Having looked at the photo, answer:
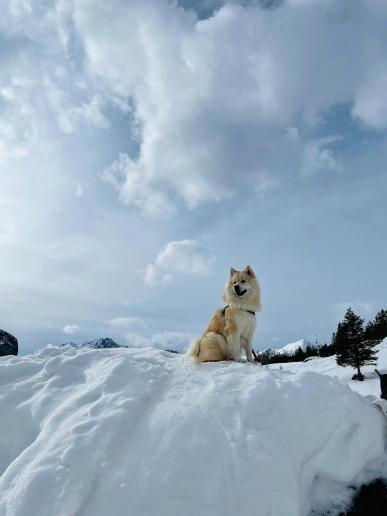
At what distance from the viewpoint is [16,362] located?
8156mm

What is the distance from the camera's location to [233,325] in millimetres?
7609

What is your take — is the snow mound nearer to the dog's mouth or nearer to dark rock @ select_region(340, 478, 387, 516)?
dark rock @ select_region(340, 478, 387, 516)

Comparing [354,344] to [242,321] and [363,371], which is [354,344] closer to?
[363,371]

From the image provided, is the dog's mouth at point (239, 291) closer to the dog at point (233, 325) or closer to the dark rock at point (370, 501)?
the dog at point (233, 325)

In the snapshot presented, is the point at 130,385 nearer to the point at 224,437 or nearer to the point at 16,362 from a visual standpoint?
the point at 224,437

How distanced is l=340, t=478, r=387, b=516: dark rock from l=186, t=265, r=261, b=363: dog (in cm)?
320

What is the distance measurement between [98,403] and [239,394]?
2118 mm

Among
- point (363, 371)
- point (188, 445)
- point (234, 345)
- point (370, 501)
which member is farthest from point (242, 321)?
point (363, 371)

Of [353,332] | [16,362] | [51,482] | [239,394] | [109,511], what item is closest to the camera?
[109,511]

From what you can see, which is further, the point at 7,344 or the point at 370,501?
the point at 7,344

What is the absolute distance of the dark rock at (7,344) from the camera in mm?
17094

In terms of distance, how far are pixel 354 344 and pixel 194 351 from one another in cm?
3183

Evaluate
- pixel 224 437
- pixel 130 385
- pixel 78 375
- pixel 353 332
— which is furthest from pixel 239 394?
pixel 353 332

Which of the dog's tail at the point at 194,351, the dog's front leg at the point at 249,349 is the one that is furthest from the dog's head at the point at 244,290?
the dog's tail at the point at 194,351
